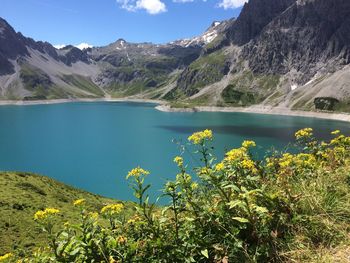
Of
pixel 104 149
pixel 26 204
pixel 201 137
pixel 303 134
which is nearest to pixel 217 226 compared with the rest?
pixel 201 137

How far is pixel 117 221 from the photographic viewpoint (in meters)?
7.76

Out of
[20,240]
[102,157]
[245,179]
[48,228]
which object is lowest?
[102,157]

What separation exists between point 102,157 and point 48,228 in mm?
112099

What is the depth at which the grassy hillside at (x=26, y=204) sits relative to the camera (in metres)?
31.2

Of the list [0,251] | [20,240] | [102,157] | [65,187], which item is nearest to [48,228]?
[0,251]

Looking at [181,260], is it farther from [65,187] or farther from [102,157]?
[102,157]

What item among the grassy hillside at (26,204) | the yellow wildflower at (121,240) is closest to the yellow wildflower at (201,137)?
the yellow wildflower at (121,240)

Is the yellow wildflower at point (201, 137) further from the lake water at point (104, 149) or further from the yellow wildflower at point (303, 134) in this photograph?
the lake water at point (104, 149)

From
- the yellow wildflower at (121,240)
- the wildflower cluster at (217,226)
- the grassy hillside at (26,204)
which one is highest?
the wildflower cluster at (217,226)

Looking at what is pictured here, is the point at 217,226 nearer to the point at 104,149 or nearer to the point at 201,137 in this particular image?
the point at 201,137

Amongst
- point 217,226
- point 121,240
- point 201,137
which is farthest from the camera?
point 201,137

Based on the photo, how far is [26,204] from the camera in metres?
40.0

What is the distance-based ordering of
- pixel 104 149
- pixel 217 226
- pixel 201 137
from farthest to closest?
pixel 104 149, pixel 201 137, pixel 217 226

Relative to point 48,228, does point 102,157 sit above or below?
below
